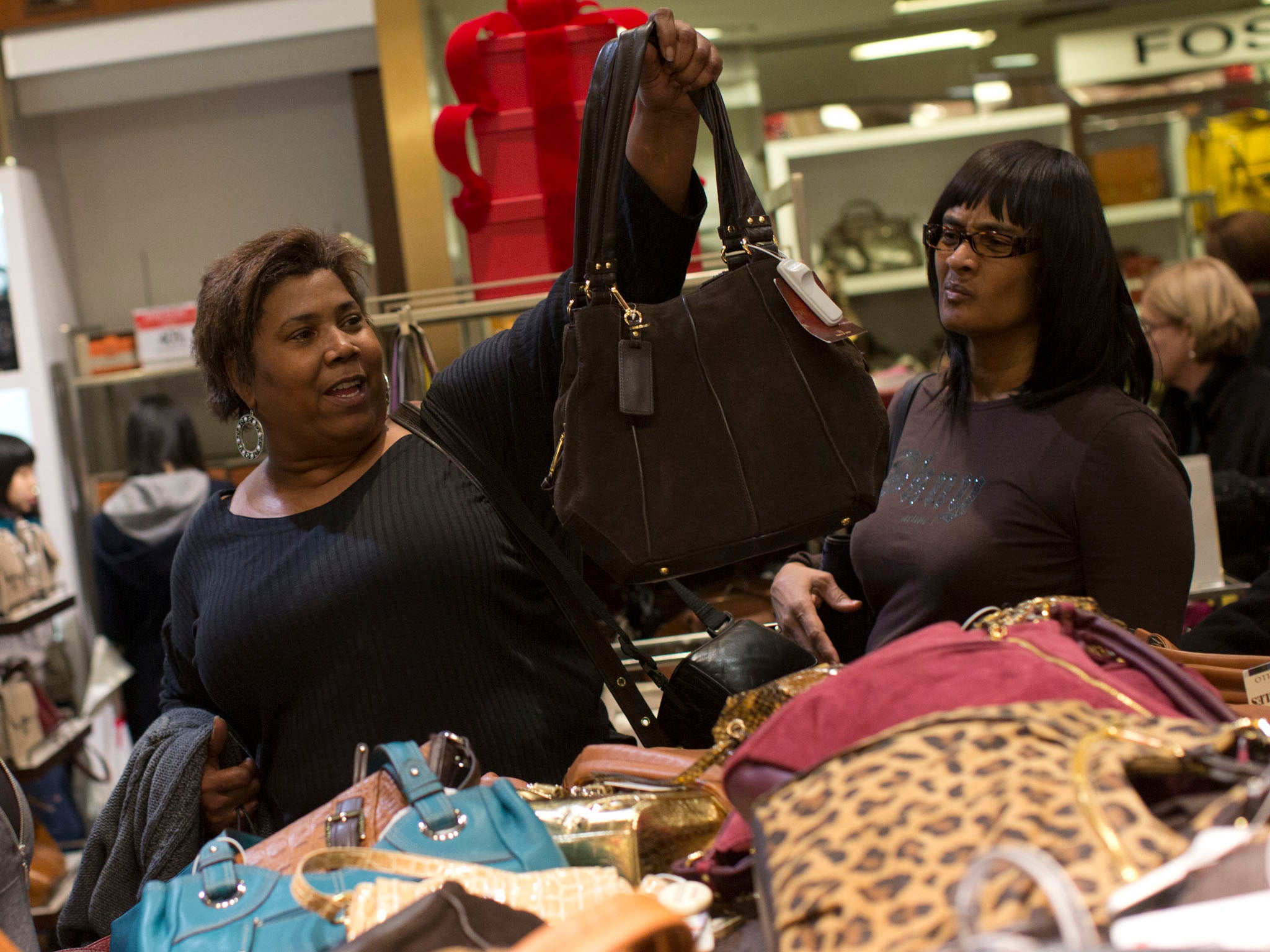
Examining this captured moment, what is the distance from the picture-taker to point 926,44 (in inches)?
227

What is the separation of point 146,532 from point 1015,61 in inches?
193

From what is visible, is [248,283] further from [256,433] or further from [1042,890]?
[1042,890]

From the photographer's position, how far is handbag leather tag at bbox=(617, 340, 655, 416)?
1183mm

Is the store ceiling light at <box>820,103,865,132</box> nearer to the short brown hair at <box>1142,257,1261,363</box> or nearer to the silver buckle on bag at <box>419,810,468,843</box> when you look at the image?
the short brown hair at <box>1142,257,1261,363</box>

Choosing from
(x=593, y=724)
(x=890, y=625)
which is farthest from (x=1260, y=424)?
(x=593, y=724)

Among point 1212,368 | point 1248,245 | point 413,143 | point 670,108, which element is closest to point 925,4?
point 1248,245

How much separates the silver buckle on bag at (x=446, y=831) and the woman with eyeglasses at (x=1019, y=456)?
0.84 m

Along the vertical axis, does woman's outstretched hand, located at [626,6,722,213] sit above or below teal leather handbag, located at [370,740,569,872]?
above

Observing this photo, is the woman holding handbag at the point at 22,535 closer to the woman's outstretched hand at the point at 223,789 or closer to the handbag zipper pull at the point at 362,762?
the woman's outstretched hand at the point at 223,789

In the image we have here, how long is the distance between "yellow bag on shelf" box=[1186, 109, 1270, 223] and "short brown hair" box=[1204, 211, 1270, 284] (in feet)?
3.58

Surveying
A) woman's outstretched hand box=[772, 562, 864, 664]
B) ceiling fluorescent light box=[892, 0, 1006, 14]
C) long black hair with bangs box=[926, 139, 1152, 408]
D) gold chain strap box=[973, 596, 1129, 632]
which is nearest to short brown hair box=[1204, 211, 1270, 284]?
ceiling fluorescent light box=[892, 0, 1006, 14]

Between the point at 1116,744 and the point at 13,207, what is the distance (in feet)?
17.6

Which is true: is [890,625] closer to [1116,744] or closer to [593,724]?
[593,724]

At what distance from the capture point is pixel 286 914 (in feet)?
3.38
